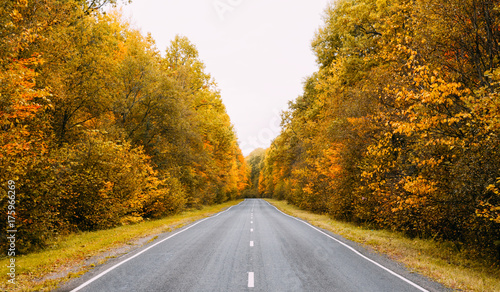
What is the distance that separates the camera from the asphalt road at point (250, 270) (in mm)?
5900

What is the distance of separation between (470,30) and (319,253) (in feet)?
27.5

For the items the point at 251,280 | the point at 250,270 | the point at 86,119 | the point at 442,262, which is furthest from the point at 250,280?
the point at 86,119

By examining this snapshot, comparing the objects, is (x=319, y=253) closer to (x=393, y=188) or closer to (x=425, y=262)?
(x=425, y=262)

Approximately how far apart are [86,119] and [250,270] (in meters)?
14.6

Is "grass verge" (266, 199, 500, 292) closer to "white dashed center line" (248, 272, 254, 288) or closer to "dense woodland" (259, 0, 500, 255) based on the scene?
"dense woodland" (259, 0, 500, 255)

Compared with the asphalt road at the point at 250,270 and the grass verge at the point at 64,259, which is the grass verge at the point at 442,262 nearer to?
the asphalt road at the point at 250,270

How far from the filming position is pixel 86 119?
1653 centimetres

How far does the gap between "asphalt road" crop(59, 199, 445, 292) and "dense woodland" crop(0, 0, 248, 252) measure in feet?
14.0

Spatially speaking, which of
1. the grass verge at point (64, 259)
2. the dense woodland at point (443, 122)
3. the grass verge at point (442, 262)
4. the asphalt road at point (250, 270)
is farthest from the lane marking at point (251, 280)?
the dense woodland at point (443, 122)

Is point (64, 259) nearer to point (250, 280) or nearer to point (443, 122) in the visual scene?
point (250, 280)

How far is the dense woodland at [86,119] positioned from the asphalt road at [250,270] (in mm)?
4279

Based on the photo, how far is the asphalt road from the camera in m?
5.90

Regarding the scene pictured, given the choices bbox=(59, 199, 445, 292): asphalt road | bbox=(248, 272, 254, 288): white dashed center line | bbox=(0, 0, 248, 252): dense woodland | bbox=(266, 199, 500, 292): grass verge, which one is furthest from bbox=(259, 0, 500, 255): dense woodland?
bbox=(0, 0, 248, 252): dense woodland

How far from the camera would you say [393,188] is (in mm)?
11461
